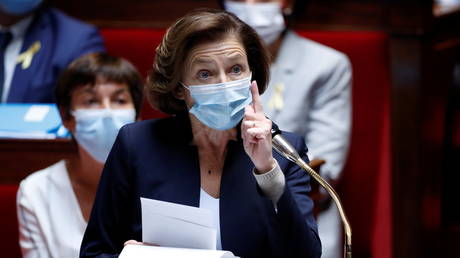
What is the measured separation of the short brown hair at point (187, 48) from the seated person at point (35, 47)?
0.87 m

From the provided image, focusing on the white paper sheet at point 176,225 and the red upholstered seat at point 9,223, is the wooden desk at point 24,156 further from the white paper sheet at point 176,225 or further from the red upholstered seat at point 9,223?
the white paper sheet at point 176,225

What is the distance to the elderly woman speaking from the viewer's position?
4.28ft

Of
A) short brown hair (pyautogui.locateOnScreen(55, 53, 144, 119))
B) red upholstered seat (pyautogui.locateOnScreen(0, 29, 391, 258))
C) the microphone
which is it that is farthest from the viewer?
red upholstered seat (pyautogui.locateOnScreen(0, 29, 391, 258))

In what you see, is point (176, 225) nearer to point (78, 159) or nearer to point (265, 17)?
point (78, 159)

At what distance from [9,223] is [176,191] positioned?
678mm

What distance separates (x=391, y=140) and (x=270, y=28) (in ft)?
1.50

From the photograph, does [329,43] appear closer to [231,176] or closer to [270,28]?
[270,28]

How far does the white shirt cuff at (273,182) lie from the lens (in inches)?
→ 47.9

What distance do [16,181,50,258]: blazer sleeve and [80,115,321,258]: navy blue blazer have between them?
0.38 m

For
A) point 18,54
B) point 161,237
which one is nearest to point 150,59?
point 18,54

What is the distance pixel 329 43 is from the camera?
98.0 inches

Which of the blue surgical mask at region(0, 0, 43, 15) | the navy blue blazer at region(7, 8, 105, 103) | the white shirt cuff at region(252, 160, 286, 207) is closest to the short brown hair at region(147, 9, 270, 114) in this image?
the white shirt cuff at region(252, 160, 286, 207)

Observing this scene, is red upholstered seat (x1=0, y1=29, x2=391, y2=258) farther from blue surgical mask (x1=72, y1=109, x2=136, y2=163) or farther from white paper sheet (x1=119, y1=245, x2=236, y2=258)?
white paper sheet (x1=119, y1=245, x2=236, y2=258)

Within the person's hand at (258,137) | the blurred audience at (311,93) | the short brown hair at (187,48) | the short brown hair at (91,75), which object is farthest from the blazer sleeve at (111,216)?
the blurred audience at (311,93)
